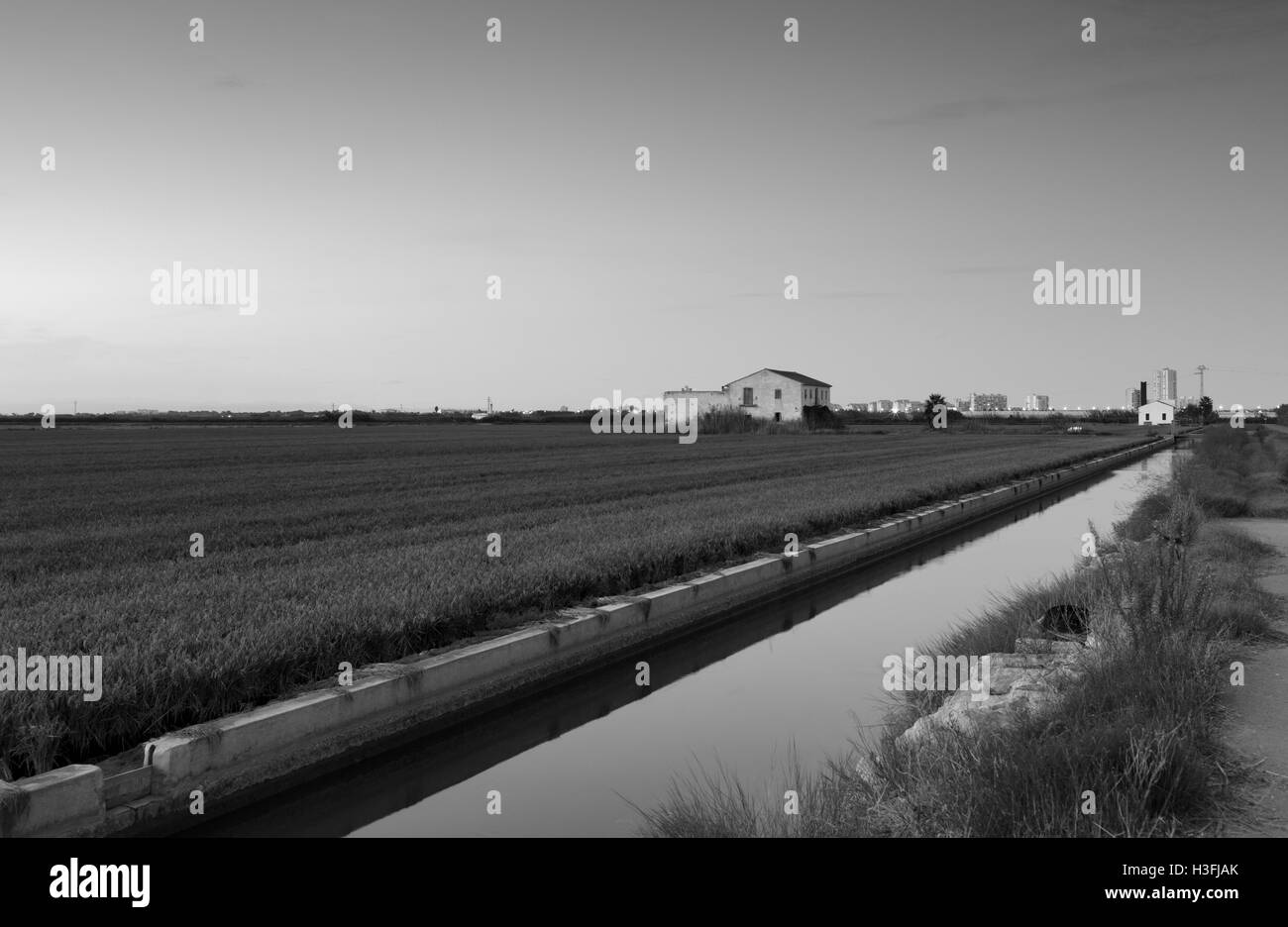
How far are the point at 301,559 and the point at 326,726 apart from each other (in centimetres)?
567

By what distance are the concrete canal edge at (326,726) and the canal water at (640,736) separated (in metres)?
0.18

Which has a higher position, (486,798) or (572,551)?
(572,551)

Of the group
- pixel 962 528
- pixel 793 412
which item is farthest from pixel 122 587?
pixel 793 412

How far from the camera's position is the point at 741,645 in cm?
959

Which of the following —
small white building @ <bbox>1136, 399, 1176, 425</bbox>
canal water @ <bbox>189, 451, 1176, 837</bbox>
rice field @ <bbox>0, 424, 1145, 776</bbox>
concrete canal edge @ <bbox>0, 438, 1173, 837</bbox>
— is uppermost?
small white building @ <bbox>1136, 399, 1176, 425</bbox>

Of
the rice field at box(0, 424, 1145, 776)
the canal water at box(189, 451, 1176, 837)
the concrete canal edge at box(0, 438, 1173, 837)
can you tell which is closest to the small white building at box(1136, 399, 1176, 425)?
the rice field at box(0, 424, 1145, 776)

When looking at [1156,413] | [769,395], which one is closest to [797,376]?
[769,395]

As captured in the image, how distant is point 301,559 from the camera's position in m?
11.4

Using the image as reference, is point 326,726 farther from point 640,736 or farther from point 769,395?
point 769,395

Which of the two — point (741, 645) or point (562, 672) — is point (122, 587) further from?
point (741, 645)

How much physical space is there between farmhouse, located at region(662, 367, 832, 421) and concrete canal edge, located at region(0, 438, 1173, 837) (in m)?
80.9

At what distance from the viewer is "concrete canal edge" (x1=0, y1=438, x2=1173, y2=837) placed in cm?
485

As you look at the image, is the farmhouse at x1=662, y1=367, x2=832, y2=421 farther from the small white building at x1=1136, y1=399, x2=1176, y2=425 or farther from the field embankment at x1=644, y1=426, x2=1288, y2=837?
the field embankment at x1=644, y1=426, x2=1288, y2=837
